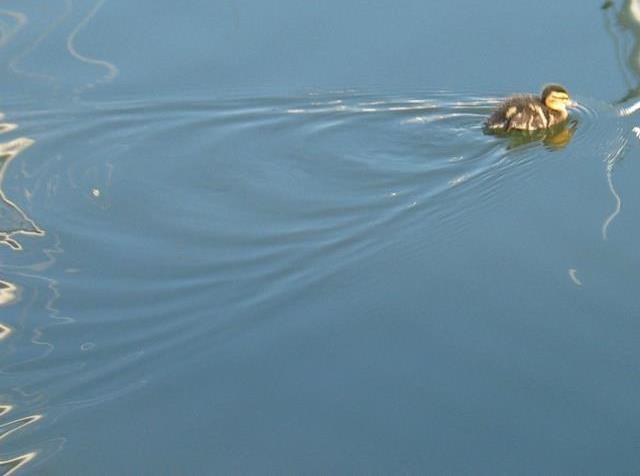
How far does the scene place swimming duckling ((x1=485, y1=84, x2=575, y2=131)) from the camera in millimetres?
4641

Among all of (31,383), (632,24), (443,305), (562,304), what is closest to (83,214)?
(31,383)

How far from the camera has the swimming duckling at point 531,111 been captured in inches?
183

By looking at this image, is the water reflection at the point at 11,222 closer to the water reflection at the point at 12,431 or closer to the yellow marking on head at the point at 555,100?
the water reflection at the point at 12,431

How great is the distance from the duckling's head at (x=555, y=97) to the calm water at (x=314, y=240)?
0.10 m

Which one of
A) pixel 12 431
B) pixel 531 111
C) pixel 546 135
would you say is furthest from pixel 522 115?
pixel 12 431

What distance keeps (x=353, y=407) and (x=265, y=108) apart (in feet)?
5.55

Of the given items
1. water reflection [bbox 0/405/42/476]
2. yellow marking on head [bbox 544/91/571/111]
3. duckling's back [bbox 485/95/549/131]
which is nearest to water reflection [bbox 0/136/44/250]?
water reflection [bbox 0/405/42/476]

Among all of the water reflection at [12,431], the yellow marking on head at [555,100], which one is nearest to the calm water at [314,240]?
the water reflection at [12,431]

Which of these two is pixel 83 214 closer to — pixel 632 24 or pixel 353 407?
pixel 353 407

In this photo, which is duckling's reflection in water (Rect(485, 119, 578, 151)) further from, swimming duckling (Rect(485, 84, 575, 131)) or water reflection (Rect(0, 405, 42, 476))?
water reflection (Rect(0, 405, 42, 476))

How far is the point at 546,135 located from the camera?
4781 mm

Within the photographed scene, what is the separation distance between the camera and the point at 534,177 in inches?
177

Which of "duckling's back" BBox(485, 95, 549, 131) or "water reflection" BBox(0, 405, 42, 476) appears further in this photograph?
"duckling's back" BBox(485, 95, 549, 131)

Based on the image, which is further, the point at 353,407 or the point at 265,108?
the point at 265,108
